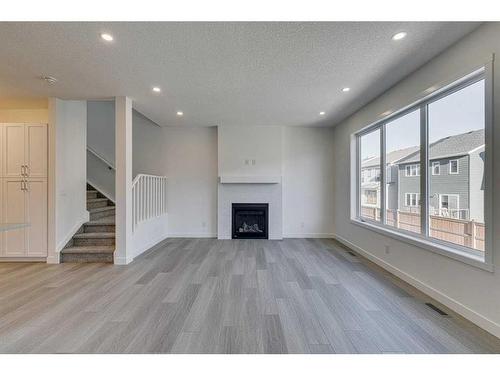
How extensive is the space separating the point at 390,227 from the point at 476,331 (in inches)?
72.1

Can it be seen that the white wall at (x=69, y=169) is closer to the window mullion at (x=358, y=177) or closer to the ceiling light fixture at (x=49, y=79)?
the ceiling light fixture at (x=49, y=79)

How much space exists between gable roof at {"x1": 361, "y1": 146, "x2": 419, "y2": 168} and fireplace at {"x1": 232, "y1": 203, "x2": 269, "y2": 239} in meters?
2.34

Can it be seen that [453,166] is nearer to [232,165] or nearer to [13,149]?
[232,165]

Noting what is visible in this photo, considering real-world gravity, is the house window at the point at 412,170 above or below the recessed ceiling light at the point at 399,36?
below

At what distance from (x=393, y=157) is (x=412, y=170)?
21.3 inches

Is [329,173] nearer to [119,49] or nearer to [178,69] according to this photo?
[178,69]

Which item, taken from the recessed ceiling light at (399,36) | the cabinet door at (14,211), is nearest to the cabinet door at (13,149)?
the cabinet door at (14,211)

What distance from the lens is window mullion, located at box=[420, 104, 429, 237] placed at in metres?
2.95

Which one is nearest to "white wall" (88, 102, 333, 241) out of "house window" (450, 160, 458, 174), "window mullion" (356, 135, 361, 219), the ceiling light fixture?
"window mullion" (356, 135, 361, 219)

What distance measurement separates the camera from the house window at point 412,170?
312cm

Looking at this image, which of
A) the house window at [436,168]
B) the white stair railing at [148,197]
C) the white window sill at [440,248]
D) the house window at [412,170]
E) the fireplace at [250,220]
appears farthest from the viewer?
the fireplace at [250,220]

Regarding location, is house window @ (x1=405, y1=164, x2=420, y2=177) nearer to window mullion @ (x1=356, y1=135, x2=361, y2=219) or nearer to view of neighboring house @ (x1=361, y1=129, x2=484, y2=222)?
view of neighboring house @ (x1=361, y1=129, x2=484, y2=222)

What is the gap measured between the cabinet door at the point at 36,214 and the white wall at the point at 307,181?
4589mm
